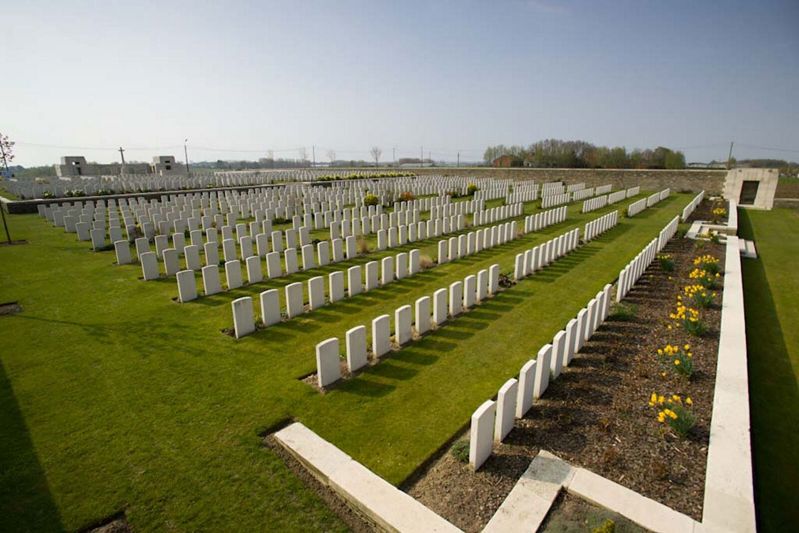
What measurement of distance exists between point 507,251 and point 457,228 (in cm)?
348

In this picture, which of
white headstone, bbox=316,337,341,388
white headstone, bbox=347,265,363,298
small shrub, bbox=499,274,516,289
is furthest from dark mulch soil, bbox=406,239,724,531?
white headstone, bbox=347,265,363,298

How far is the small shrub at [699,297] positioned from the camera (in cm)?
703

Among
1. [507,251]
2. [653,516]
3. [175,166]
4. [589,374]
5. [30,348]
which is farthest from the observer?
[175,166]

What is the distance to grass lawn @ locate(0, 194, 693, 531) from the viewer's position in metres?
3.23

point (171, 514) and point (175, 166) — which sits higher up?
point (175, 166)

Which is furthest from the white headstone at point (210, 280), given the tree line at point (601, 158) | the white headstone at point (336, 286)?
the tree line at point (601, 158)

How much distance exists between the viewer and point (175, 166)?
5109 cm

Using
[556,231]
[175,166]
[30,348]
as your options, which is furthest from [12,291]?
[175,166]

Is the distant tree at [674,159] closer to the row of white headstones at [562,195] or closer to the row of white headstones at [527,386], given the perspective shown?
the row of white headstones at [562,195]

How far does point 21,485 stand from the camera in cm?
334

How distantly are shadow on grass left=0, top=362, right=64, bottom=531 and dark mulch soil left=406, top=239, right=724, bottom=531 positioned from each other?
9.63 feet

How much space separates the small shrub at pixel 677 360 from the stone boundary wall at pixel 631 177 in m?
33.8

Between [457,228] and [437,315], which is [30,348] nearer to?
[437,315]

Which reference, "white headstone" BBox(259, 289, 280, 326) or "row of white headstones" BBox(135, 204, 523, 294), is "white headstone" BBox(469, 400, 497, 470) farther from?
"row of white headstones" BBox(135, 204, 523, 294)
